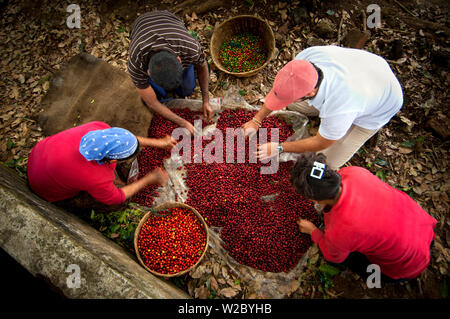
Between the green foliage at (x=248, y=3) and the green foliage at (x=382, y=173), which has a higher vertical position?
the green foliage at (x=248, y=3)

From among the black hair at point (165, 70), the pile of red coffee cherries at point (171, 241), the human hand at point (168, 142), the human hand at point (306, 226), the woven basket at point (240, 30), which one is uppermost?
the black hair at point (165, 70)

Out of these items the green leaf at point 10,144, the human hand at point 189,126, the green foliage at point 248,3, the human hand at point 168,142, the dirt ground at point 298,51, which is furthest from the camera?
the green foliage at point 248,3

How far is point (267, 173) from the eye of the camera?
3.07m

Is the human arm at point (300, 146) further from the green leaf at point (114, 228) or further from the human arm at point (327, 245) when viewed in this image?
the green leaf at point (114, 228)

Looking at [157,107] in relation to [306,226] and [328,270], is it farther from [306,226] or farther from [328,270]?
[328,270]

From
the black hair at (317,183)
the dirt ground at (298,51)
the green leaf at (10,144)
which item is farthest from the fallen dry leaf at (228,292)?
the green leaf at (10,144)

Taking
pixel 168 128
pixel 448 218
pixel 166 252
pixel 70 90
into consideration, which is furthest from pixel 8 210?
pixel 448 218

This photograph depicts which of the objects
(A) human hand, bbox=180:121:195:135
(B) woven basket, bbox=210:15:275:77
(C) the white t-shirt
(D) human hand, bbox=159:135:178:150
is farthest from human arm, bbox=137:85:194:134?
(C) the white t-shirt

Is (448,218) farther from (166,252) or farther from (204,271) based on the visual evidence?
(166,252)

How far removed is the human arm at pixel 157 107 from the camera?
9.44ft

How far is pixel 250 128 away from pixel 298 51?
1.99 meters

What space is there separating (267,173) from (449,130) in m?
2.59

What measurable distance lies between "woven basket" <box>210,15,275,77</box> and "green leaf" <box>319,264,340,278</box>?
2783mm

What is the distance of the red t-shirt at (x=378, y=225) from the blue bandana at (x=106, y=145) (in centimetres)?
198
